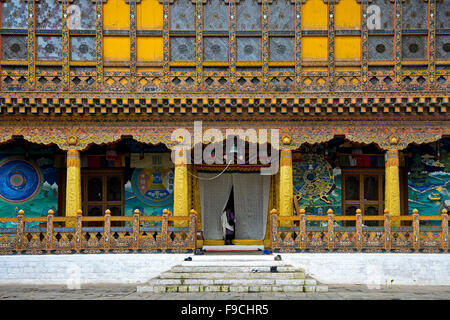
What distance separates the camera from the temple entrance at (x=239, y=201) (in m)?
19.2

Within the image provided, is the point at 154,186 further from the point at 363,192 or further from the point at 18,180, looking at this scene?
the point at 363,192

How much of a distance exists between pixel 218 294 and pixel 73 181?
6.10m

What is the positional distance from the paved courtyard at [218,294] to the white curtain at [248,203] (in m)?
4.43

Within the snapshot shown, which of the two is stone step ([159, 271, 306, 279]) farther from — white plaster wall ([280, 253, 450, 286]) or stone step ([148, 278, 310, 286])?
white plaster wall ([280, 253, 450, 286])

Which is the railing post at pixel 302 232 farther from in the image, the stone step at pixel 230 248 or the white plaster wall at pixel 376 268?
the stone step at pixel 230 248

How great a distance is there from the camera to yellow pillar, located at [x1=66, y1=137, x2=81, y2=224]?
1717cm

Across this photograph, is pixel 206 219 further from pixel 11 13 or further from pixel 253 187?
pixel 11 13

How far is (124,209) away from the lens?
1911 cm

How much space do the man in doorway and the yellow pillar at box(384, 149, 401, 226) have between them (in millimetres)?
4642

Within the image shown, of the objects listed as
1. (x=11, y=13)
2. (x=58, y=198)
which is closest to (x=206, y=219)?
(x=58, y=198)

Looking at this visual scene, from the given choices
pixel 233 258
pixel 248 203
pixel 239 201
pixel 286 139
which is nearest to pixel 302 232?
pixel 233 258

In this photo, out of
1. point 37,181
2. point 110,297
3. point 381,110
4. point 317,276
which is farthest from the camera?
point 37,181

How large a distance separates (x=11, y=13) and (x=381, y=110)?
1076 cm

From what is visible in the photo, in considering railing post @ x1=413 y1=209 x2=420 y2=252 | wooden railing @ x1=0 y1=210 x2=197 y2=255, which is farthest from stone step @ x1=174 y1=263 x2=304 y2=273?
railing post @ x1=413 y1=209 x2=420 y2=252
